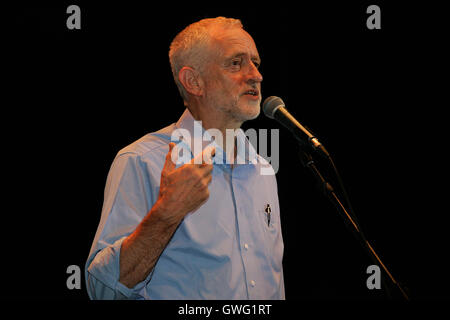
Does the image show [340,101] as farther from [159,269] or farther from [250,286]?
[159,269]

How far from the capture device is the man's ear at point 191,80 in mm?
1879

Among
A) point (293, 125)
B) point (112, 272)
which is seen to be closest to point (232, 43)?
point (293, 125)

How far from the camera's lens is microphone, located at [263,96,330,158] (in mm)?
1382

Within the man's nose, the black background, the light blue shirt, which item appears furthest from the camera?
the black background

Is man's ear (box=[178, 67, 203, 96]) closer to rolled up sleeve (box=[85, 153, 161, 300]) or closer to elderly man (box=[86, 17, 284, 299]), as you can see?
elderly man (box=[86, 17, 284, 299])

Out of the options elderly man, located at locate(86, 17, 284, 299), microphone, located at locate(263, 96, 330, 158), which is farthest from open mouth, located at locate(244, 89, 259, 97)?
microphone, located at locate(263, 96, 330, 158)

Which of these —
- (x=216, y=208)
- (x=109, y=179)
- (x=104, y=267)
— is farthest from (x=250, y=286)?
(x=109, y=179)

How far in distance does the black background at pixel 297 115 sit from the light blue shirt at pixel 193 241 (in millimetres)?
849

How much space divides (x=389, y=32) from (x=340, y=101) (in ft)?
1.70

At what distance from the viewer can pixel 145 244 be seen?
1.38 meters

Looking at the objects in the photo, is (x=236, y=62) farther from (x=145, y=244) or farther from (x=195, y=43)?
(x=145, y=244)

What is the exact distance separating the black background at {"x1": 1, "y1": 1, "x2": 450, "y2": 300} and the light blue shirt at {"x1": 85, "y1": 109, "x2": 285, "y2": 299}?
849mm

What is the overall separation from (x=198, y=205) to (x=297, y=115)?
1.61 metres

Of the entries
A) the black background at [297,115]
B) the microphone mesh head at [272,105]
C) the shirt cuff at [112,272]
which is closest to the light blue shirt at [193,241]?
the shirt cuff at [112,272]
